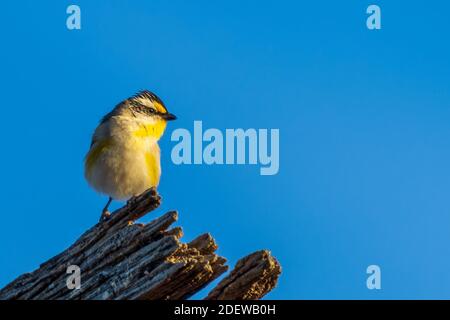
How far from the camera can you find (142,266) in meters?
8.94

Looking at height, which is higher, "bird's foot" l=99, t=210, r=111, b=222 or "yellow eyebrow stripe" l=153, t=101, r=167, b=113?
"yellow eyebrow stripe" l=153, t=101, r=167, b=113

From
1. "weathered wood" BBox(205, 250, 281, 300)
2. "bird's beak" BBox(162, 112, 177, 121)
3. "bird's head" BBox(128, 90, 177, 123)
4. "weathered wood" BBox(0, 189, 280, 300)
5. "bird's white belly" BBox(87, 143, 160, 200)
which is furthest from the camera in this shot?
"bird's beak" BBox(162, 112, 177, 121)

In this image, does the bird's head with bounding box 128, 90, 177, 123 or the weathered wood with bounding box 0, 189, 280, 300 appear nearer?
the weathered wood with bounding box 0, 189, 280, 300

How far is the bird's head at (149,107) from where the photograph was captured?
14500 mm

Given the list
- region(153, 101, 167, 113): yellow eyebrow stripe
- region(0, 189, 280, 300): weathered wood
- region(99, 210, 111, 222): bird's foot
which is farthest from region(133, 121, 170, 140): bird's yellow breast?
region(0, 189, 280, 300): weathered wood

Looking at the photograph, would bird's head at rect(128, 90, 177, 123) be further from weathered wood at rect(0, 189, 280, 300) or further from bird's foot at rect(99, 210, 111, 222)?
weathered wood at rect(0, 189, 280, 300)

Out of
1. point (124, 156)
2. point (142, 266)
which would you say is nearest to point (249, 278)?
point (142, 266)

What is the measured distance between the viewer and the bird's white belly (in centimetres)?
1309

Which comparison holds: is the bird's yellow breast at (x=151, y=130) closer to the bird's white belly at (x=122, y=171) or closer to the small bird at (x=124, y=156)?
the small bird at (x=124, y=156)

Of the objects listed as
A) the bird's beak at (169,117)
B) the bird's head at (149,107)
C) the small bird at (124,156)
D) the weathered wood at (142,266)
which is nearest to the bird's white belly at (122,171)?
the small bird at (124,156)

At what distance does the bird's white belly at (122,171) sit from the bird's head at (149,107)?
1.12 metres

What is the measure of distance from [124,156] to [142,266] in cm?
440

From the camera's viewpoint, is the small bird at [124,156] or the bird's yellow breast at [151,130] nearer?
the small bird at [124,156]

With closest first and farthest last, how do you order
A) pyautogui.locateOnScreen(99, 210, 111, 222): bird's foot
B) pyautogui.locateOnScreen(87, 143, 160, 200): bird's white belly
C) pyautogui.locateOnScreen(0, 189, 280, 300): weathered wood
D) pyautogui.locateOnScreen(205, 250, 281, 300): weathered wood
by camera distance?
1. pyautogui.locateOnScreen(0, 189, 280, 300): weathered wood
2. pyautogui.locateOnScreen(205, 250, 281, 300): weathered wood
3. pyautogui.locateOnScreen(99, 210, 111, 222): bird's foot
4. pyautogui.locateOnScreen(87, 143, 160, 200): bird's white belly
